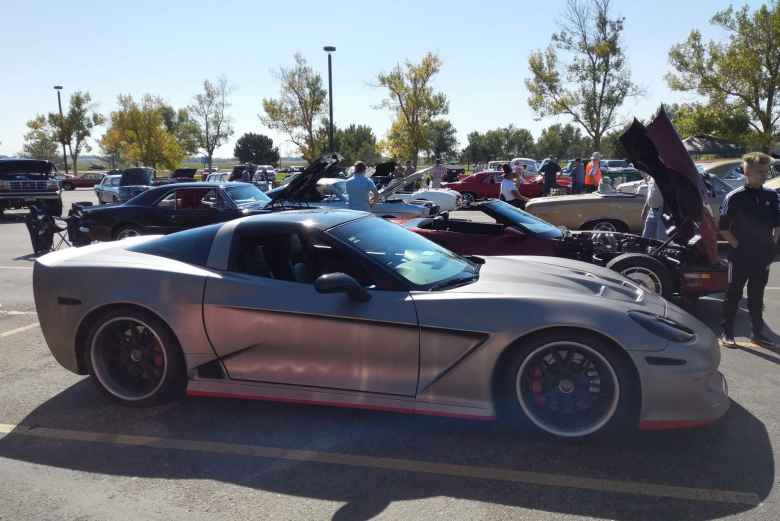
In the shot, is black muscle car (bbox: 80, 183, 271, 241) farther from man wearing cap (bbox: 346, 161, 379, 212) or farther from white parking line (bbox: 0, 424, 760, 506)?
white parking line (bbox: 0, 424, 760, 506)

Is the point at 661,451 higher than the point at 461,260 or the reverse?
the reverse

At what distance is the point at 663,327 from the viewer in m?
3.37

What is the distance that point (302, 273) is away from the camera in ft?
12.7

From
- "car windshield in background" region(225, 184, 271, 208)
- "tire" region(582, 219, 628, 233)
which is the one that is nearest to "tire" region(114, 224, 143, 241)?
"car windshield in background" region(225, 184, 271, 208)

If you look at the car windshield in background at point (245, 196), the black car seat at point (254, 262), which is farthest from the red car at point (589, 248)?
the car windshield in background at point (245, 196)

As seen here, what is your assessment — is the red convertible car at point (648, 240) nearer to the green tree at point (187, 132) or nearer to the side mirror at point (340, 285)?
the side mirror at point (340, 285)

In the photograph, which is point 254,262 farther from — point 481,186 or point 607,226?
point 481,186

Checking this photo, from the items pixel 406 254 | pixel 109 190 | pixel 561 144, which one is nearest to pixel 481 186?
pixel 109 190

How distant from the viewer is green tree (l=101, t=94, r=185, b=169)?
51.0 metres

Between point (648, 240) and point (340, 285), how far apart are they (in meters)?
5.14

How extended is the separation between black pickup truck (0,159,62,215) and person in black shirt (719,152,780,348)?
753 inches

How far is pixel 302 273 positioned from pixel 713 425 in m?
2.61

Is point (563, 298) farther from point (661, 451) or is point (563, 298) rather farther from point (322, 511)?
point (322, 511)

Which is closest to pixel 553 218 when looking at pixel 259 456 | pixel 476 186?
pixel 259 456
